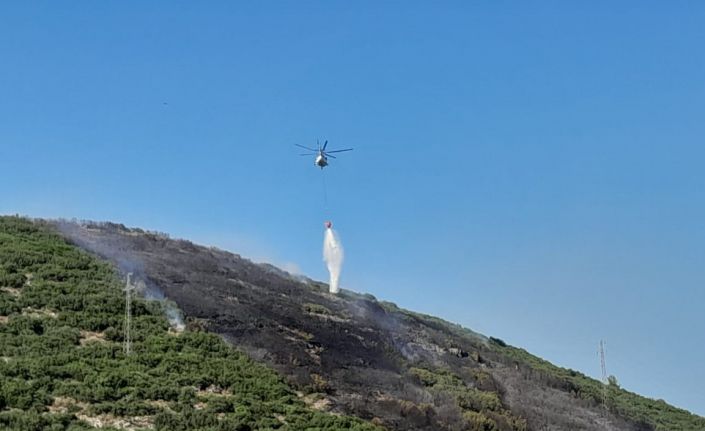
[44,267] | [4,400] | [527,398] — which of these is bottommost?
[4,400]

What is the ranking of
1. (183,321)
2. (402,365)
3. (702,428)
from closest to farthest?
(183,321), (402,365), (702,428)

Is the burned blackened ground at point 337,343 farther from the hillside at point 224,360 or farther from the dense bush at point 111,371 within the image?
the dense bush at point 111,371

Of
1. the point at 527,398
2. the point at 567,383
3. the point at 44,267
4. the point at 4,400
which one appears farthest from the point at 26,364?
the point at 567,383

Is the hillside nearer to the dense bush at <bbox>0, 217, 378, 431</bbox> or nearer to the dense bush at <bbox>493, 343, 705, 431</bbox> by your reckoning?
the dense bush at <bbox>0, 217, 378, 431</bbox>

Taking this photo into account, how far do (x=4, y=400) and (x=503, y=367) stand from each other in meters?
23.6

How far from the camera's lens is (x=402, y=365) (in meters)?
31.2

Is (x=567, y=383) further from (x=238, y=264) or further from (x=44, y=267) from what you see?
(x=44, y=267)

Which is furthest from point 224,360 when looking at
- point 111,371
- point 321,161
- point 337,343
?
point 321,161

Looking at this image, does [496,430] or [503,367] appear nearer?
[496,430]

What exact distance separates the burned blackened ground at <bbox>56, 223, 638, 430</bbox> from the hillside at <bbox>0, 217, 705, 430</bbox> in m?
0.09

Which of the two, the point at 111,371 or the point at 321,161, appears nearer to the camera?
the point at 111,371

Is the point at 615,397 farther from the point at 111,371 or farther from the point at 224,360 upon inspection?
the point at 111,371

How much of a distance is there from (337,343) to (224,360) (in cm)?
646

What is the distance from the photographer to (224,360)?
2575 cm
